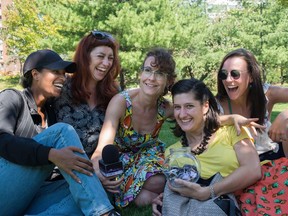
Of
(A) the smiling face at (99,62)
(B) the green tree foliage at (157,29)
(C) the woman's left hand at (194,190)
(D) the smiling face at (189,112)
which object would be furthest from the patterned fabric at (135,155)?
(B) the green tree foliage at (157,29)

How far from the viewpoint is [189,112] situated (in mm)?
3404

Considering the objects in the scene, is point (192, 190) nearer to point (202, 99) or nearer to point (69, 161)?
point (202, 99)

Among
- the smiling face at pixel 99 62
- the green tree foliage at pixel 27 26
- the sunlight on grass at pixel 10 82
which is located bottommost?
the sunlight on grass at pixel 10 82

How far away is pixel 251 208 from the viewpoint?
299 centimetres

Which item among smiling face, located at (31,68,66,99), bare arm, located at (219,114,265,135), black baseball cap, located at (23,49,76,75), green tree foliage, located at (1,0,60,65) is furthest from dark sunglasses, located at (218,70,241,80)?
green tree foliage, located at (1,0,60,65)

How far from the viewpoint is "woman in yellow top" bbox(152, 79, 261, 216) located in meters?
3.06

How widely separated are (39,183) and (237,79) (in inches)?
92.4

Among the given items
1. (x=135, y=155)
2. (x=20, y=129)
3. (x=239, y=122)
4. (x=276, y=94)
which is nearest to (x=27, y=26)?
(x=135, y=155)

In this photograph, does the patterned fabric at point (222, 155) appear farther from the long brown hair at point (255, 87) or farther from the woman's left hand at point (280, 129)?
the long brown hair at point (255, 87)

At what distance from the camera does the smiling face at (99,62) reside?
4.27 metres

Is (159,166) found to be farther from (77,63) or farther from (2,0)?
(2,0)

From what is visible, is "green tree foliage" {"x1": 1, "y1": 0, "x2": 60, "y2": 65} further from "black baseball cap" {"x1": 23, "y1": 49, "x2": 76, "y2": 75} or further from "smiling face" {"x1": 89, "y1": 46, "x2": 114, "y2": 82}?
"black baseball cap" {"x1": 23, "y1": 49, "x2": 76, "y2": 75}

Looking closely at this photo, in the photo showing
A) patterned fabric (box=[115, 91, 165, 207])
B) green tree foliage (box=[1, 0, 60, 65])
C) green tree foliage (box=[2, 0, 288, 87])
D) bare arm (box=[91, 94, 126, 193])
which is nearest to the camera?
bare arm (box=[91, 94, 126, 193])

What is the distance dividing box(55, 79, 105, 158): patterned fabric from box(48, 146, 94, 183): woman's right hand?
3.40ft
